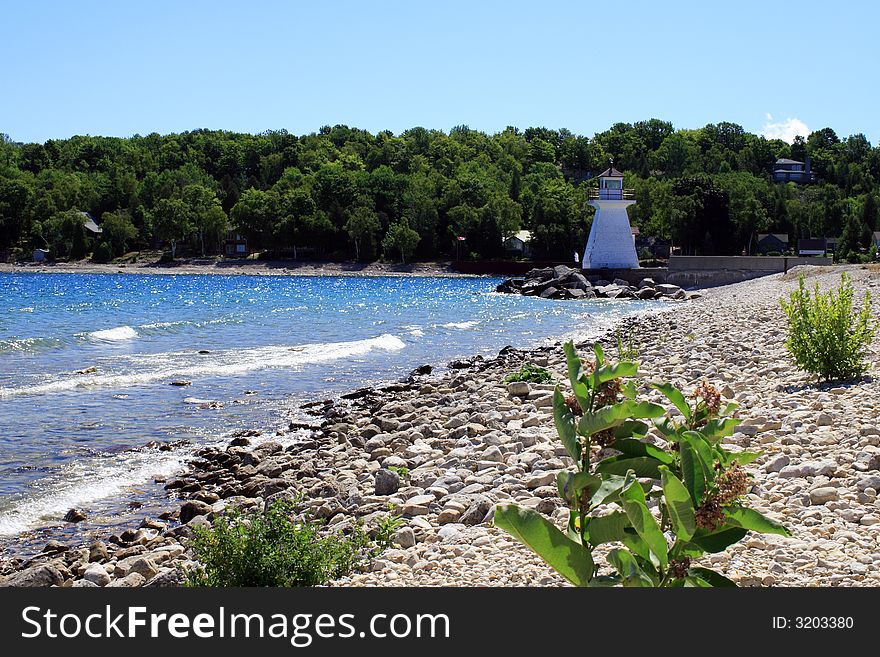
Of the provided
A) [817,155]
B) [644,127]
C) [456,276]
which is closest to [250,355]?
[456,276]

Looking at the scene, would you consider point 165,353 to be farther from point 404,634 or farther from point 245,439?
point 404,634

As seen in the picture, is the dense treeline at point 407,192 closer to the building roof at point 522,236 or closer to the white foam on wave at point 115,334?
the building roof at point 522,236

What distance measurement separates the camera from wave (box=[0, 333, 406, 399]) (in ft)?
59.1

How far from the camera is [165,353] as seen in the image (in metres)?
24.2

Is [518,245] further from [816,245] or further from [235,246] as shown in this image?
[235,246]

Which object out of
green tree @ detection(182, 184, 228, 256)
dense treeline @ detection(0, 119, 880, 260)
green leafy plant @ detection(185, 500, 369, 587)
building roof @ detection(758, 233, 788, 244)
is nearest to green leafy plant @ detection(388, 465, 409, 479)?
green leafy plant @ detection(185, 500, 369, 587)

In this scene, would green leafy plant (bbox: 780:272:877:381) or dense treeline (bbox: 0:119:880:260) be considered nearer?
green leafy plant (bbox: 780:272:877:381)

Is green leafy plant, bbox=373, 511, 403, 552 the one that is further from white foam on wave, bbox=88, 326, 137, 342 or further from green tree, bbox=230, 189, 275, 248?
green tree, bbox=230, 189, 275, 248

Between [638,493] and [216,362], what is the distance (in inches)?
782

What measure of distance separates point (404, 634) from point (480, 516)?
3991mm

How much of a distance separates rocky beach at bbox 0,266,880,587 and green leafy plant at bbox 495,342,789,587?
78.3 inches

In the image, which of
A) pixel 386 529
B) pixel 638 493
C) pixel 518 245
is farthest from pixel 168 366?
pixel 518 245

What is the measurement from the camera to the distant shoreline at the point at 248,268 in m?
95.4

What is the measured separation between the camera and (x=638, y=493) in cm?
318
